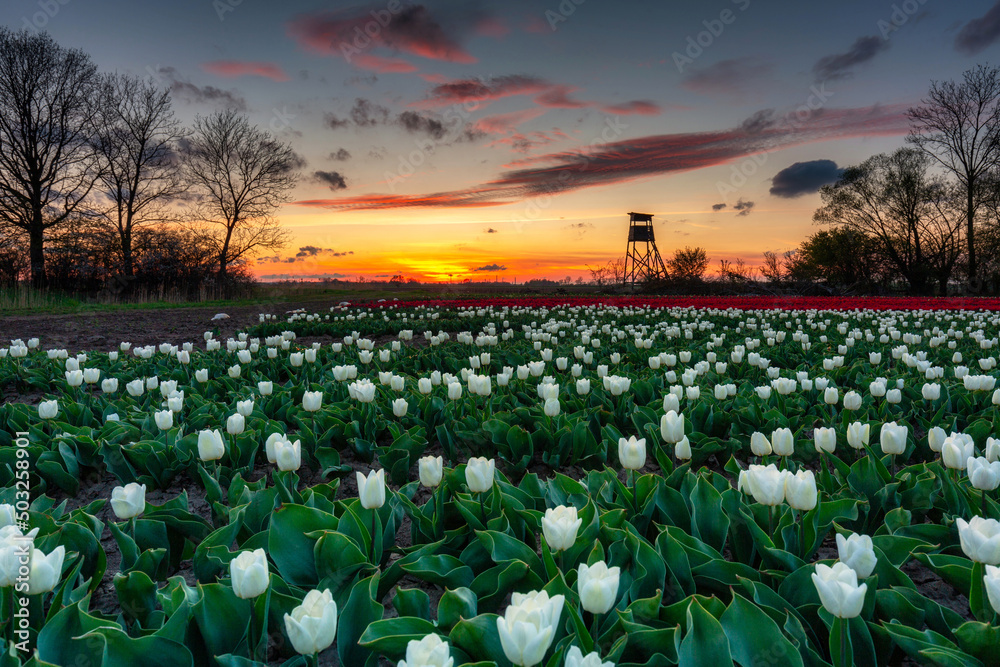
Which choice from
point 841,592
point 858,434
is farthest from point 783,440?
point 841,592

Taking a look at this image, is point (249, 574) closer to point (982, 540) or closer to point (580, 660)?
point (580, 660)

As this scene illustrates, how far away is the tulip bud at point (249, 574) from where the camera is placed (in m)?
1.31

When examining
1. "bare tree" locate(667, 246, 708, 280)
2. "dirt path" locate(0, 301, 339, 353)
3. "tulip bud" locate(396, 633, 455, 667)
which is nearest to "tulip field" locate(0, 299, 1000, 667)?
"tulip bud" locate(396, 633, 455, 667)

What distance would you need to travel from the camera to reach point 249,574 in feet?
4.30

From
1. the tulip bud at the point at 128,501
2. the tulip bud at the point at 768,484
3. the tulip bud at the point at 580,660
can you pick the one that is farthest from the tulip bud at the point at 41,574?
the tulip bud at the point at 768,484

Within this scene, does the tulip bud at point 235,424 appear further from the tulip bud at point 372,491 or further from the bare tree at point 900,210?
the bare tree at point 900,210

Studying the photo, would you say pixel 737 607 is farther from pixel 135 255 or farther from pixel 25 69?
pixel 25 69

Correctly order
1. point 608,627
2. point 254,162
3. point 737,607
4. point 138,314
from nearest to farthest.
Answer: point 737,607
point 608,627
point 138,314
point 254,162

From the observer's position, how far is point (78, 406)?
3.78 metres

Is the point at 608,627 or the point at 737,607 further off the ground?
the point at 737,607

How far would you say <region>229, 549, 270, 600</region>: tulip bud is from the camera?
1307 mm

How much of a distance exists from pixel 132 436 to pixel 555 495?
2580mm

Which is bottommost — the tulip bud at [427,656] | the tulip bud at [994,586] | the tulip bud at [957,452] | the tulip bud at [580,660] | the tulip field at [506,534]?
the tulip field at [506,534]

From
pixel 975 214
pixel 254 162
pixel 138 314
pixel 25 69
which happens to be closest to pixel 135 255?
pixel 25 69
